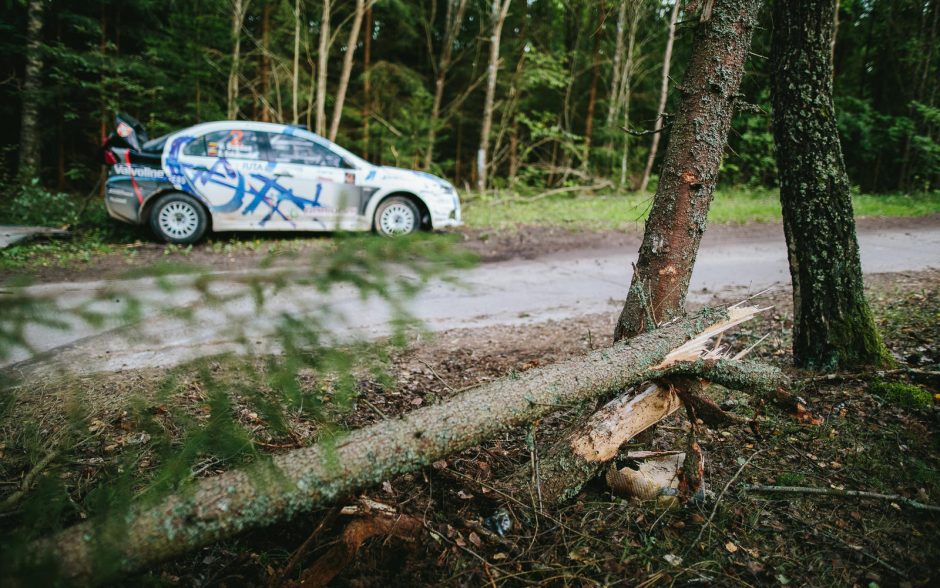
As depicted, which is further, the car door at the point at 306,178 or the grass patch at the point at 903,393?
the car door at the point at 306,178

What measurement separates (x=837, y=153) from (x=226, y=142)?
26.1 feet

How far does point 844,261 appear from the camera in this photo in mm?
3785

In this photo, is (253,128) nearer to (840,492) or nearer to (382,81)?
(840,492)

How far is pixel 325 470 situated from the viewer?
6.07 feet

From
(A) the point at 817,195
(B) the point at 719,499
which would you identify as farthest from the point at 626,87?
(B) the point at 719,499

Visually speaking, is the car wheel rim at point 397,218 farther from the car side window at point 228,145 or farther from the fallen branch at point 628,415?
the fallen branch at point 628,415

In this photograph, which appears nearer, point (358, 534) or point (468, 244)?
point (358, 534)

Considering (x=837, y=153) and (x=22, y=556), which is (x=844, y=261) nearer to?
(x=837, y=153)

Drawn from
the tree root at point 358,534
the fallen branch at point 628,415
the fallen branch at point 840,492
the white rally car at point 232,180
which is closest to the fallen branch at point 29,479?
the tree root at point 358,534

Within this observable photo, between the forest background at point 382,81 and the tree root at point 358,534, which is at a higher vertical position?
the forest background at point 382,81

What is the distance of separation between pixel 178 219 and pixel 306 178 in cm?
208

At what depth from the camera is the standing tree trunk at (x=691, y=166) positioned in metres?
2.94

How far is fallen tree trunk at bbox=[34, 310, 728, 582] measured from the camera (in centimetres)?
148

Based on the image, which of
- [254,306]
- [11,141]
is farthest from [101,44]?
[254,306]
